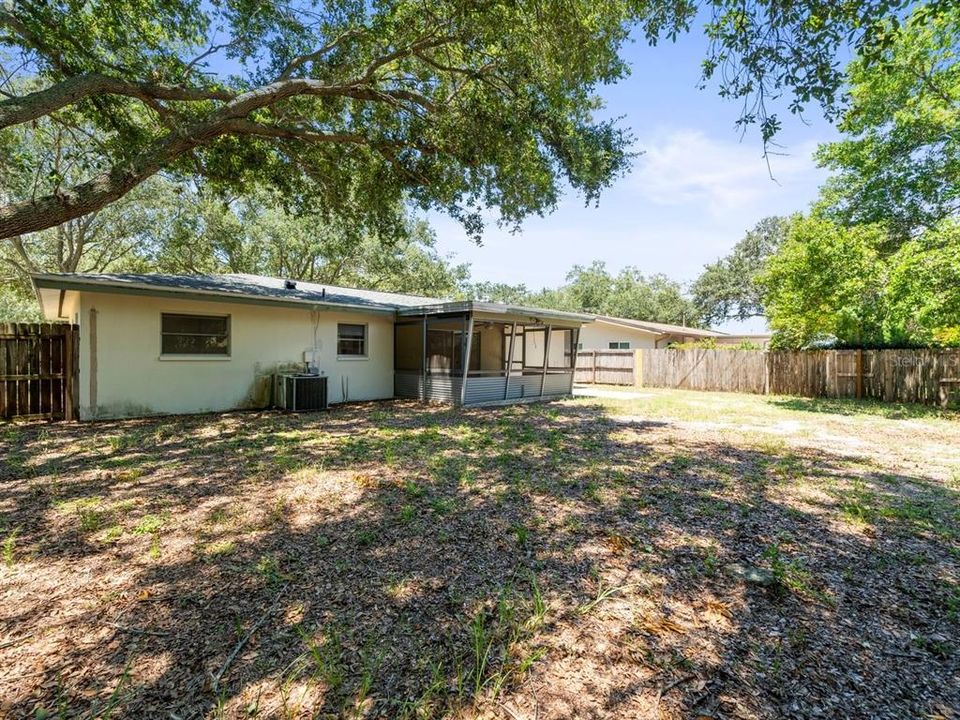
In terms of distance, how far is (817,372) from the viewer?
1416cm

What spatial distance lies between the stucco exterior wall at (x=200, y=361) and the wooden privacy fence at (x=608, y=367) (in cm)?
1070

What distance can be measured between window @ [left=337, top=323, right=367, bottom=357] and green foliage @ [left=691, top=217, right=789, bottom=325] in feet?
117

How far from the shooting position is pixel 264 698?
1989mm

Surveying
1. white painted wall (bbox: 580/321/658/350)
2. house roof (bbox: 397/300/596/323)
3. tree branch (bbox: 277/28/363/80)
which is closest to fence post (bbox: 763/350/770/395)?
house roof (bbox: 397/300/596/323)

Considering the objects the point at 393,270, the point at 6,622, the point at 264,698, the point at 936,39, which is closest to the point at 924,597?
the point at 264,698

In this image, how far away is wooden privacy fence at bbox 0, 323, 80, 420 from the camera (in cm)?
839

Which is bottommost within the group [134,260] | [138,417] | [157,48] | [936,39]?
[138,417]

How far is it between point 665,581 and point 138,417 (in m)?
9.96

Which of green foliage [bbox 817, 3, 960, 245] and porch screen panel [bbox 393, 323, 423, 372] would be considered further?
porch screen panel [bbox 393, 323, 423, 372]

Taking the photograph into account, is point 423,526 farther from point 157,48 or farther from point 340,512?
point 157,48

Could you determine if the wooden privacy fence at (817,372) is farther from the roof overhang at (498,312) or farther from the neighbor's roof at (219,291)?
the neighbor's roof at (219,291)

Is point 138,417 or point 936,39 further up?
point 936,39

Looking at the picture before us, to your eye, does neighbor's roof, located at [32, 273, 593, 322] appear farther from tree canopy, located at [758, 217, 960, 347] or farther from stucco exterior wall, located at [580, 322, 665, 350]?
stucco exterior wall, located at [580, 322, 665, 350]

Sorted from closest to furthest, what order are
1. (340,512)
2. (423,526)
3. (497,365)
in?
1. (423,526)
2. (340,512)
3. (497,365)
